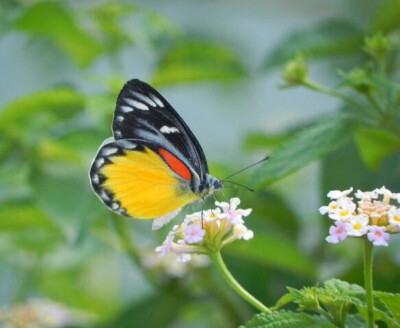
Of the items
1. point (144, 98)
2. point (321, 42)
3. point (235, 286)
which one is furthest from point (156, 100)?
point (321, 42)

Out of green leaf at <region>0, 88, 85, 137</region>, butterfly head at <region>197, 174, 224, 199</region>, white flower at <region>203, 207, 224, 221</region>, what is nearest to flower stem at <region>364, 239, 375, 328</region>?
white flower at <region>203, 207, 224, 221</region>

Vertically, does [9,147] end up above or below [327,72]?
above

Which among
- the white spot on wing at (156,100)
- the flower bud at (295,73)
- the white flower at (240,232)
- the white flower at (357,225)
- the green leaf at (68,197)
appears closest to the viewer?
the white flower at (357,225)

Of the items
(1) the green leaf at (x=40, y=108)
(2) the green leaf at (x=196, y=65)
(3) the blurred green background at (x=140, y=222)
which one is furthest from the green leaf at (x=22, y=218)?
(2) the green leaf at (x=196, y=65)

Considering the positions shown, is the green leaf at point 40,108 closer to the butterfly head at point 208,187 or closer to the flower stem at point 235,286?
the butterfly head at point 208,187

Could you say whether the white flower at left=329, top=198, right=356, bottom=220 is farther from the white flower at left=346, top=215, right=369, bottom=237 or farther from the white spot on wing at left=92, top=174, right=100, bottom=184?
the white spot on wing at left=92, top=174, right=100, bottom=184

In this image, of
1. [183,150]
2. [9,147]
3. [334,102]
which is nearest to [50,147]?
[9,147]

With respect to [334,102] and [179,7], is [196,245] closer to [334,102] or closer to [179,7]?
[334,102]
